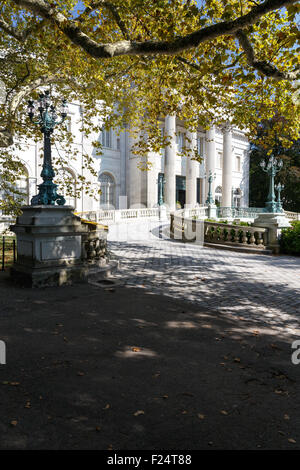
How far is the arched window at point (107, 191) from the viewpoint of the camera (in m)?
33.7

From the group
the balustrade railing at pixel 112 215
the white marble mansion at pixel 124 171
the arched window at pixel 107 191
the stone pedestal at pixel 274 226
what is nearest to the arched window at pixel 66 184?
the white marble mansion at pixel 124 171

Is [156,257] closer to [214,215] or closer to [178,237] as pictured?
[178,237]

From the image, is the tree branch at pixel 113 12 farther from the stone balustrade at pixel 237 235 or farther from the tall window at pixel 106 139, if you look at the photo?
the tall window at pixel 106 139

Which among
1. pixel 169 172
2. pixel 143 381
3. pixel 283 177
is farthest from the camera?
pixel 283 177

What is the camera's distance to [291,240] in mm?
13734

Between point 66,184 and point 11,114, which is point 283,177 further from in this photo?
point 11,114

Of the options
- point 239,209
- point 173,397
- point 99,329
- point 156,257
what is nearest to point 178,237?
point 156,257

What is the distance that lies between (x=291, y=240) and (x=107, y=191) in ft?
76.3

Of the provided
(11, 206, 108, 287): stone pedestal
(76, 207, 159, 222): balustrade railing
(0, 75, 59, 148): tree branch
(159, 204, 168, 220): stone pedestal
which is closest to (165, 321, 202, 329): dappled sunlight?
(11, 206, 108, 287): stone pedestal

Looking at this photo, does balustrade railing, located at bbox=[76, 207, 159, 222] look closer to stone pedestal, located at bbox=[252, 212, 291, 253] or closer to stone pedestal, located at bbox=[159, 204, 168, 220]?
stone pedestal, located at bbox=[159, 204, 168, 220]

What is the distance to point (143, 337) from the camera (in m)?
4.39

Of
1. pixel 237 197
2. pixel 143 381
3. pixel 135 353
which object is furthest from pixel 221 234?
pixel 237 197

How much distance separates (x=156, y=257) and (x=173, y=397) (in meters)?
8.89

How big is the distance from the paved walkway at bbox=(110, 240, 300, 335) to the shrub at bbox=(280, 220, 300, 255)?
0.71 metres
